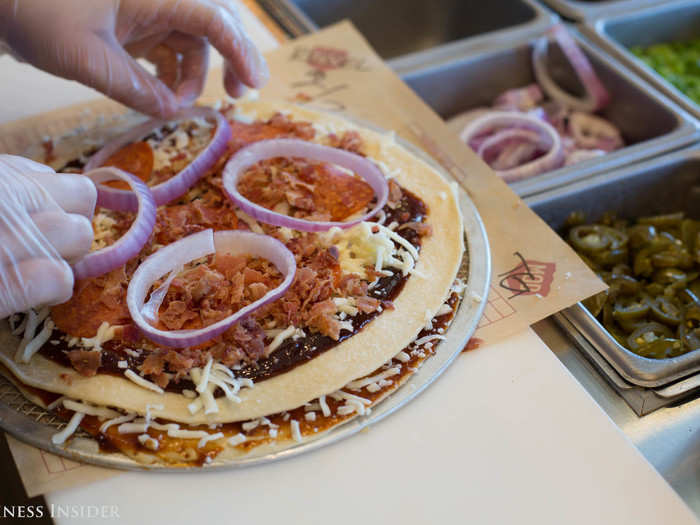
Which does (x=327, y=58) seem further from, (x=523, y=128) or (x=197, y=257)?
(x=197, y=257)

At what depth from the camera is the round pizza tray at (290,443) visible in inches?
62.7

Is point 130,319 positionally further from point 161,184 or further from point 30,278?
point 161,184

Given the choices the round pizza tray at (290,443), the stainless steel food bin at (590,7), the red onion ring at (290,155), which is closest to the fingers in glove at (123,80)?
the red onion ring at (290,155)

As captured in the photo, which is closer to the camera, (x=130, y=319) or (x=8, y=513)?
(x=8, y=513)

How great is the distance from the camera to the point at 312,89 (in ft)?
9.22

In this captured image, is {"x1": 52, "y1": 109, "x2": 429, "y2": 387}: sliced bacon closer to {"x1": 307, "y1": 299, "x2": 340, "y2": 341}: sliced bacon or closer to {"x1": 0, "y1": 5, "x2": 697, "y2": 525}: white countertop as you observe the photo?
{"x1": 307, "y1": 299, "x2": 340, "y2": 341}: sliced bacon

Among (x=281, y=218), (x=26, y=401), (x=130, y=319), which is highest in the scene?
(x=281, y=218)

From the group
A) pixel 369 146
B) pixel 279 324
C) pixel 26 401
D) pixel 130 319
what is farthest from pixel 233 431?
pixel 369 146

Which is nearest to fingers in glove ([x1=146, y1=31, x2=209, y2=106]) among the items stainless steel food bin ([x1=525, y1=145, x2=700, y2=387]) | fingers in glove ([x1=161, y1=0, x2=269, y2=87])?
fingers in glove ([x1=161, y1=0, x2=269, y2=87])

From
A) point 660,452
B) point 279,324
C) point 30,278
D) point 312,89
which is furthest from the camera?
point 312,89

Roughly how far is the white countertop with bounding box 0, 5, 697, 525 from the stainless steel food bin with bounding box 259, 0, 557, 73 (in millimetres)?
2172

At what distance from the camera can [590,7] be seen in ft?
10.5

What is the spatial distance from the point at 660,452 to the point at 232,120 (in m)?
1.81

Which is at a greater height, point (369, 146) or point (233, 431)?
point (369, 146)
